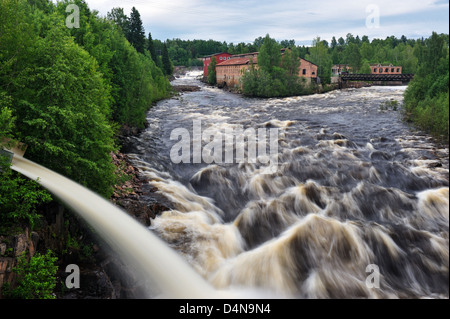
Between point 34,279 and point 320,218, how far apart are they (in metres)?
8.57

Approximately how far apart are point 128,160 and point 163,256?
399 inches

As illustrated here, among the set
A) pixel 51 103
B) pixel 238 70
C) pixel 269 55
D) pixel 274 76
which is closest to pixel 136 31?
pixel 238 70

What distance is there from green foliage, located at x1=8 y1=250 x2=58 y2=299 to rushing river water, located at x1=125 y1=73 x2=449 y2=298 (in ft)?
11.5

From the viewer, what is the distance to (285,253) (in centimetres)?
941

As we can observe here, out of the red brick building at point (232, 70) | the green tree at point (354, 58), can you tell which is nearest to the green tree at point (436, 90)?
the red brick building at point (232, 70)

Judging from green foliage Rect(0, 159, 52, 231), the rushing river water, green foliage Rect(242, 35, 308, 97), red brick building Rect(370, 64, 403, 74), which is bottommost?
the rushing river water

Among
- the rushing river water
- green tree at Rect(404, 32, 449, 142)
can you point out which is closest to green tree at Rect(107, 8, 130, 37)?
the rushing river water

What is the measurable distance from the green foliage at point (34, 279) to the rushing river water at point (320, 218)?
351 cm

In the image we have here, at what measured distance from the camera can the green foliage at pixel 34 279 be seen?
22.3ft

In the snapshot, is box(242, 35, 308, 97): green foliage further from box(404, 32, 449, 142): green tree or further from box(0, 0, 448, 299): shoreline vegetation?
box(0, 0, 448, 299): shoreline vegetation

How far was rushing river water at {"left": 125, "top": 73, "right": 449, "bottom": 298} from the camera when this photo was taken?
8.36m

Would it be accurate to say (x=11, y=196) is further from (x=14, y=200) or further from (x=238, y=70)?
(x=238, y=70)
